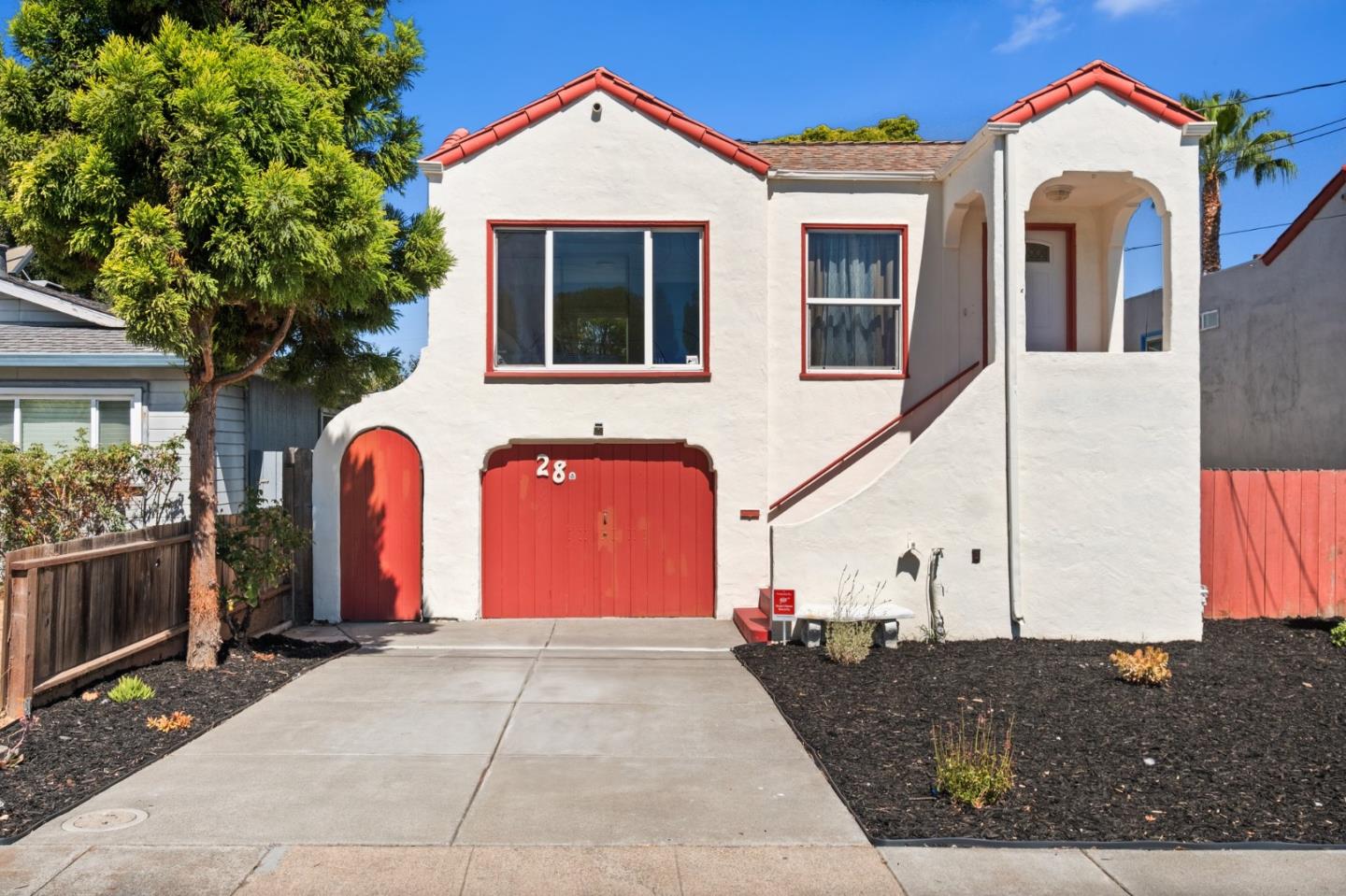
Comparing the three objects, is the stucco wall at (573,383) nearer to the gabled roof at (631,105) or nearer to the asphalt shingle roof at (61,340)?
the gabled roof at (631,105)

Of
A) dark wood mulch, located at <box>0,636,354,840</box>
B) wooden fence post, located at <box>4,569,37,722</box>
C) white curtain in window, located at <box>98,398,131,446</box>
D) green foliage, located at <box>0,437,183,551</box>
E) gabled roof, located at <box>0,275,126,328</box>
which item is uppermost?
gabled roof, located at <box>0,275,126,328</box>

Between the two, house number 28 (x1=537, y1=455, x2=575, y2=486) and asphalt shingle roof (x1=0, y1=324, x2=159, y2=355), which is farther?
house number 28 (x1=537, y1=455, x2=575, y2=486)

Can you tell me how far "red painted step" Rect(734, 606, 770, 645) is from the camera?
11.2 m

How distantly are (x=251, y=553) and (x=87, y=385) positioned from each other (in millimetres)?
4400

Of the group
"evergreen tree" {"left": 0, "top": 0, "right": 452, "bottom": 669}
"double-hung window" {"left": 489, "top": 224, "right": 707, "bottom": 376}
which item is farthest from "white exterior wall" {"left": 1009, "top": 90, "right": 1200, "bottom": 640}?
"evergreen tree" {"left": 0, "top": 0, "right": 452, "bottom": 669}

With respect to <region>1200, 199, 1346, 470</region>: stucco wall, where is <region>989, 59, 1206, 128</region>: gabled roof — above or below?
above

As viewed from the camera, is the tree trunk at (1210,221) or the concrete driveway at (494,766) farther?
the tree trunk at (1210,221)

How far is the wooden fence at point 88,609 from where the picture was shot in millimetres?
7539

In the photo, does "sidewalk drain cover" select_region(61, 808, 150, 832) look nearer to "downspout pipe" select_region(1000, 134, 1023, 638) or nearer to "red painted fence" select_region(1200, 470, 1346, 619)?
"downspout pipe" select_region(1000, 134, 1023, 638)

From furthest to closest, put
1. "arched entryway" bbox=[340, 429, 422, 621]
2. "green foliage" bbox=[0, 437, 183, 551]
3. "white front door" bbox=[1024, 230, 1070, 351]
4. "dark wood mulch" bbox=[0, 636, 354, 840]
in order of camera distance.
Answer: "white front door" bbox=[1024, 230, 1070, 351], "arched entryway" bbox=[340, 429, 422, 621], "green foliage" bbox=[0, 437, 183, 551], "dark wood mulch" bbox=[0, 636, 354, 840]

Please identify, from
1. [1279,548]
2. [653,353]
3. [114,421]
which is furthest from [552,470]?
[1279,548]

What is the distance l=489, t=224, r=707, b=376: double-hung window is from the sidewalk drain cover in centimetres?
769

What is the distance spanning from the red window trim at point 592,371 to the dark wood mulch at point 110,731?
4171mm

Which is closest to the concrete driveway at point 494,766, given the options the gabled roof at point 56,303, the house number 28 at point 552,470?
the house number 28 at point 552,470
